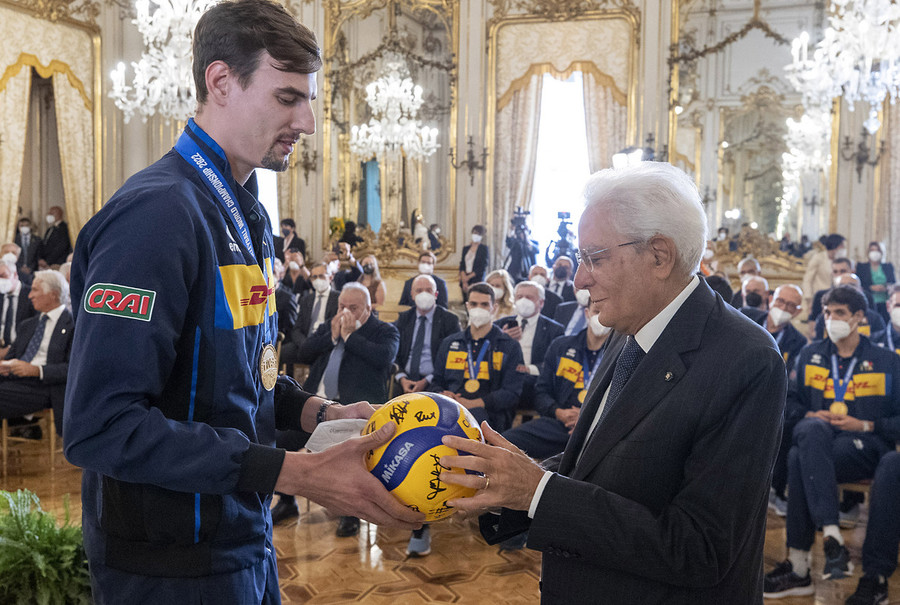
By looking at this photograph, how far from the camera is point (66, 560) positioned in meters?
2.35

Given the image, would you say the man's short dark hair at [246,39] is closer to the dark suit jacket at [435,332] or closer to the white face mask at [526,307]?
the dark suit jacket at [435,332]

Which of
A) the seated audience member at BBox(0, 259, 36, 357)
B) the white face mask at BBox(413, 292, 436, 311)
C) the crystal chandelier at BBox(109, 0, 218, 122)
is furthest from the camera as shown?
the crystal chandelier at BBox(109, 0, 218, 122)

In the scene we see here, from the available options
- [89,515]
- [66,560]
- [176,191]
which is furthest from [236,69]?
[66,560]

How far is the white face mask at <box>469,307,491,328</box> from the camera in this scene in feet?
17.3

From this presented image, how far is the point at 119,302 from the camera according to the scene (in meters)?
1.20

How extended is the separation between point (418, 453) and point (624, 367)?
0.53 metres

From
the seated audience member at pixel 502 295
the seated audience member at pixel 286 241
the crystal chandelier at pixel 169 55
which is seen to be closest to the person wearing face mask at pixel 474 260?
the seated audience member at pixel 286 241

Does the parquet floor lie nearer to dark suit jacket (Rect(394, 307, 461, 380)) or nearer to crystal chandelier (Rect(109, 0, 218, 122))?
dark suit jacket (Rect(394, 307, 461, 380))

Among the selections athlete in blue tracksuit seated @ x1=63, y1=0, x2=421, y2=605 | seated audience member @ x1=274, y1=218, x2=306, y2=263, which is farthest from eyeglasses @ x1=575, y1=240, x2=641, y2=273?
seated audience member @ x1=274, y1=218, x2=306, y2=263

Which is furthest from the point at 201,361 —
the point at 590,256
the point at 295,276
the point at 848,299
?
the point at 295,276

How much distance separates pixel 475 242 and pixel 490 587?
7.36 m

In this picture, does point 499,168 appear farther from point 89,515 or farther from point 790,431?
point 89,515

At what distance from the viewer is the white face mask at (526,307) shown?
6.25m

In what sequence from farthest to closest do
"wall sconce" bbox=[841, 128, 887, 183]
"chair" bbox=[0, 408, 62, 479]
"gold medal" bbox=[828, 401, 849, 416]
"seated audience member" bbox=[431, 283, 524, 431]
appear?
"wall sconce" bbox=[841, 128, 887, 183] < "chair" bbox=[0, 408, 62, 479] < "seated audience member" bbox=[431, 283, 524, 431] < "gold medal" bbox=[828, 401, 849, 416]
